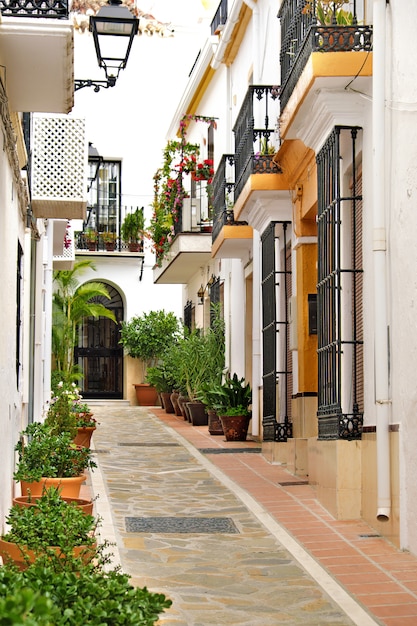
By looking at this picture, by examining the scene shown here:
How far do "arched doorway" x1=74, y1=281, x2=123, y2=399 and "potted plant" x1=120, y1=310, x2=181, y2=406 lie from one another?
1.13m

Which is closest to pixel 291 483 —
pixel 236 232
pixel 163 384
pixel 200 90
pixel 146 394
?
pixel 236 232

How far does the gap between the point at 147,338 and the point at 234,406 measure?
11.9 metres

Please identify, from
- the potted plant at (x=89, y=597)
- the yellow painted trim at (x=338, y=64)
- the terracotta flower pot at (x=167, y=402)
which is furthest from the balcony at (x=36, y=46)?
the terracotta flower pot at (x=167, y=402)

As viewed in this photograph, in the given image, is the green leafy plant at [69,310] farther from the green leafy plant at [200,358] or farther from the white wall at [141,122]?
the green leafy plant at [200,358]

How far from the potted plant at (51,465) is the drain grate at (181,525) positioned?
626mm

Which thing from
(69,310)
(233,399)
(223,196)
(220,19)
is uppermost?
(220,19)

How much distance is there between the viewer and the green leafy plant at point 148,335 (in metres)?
27.9

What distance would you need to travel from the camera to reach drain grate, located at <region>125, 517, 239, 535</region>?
866 centimetres

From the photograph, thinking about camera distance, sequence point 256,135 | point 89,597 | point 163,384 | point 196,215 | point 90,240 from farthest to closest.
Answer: point 90,240
point 163,384
point 196,215
point 256,135
point 89,597

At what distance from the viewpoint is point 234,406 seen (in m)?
16.2

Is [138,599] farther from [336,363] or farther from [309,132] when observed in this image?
[309,132]

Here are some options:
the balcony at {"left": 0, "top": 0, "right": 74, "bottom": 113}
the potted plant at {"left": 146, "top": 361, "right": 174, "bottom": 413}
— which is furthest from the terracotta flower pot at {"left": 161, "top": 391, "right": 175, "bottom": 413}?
the balcony at {"left": 0, "top": 0, "right": 74, "bottom": 113}

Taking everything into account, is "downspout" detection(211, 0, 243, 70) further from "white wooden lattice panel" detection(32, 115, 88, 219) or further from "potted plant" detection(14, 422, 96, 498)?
"potted plant" detection(14, 422, 96, 498)

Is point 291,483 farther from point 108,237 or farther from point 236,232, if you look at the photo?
point 108,237
